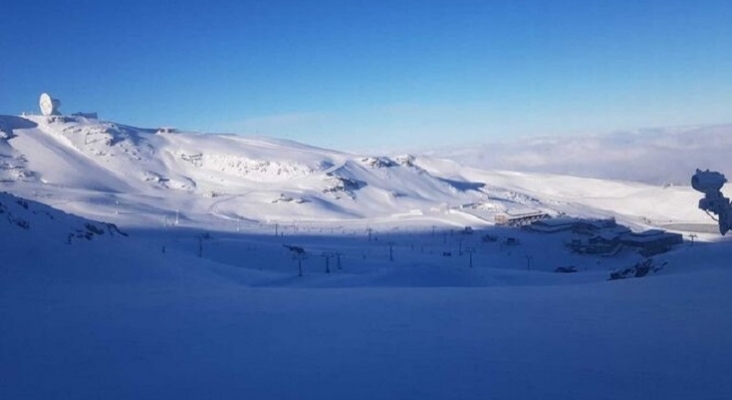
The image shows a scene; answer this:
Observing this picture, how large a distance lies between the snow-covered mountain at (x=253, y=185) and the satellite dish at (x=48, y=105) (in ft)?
9.28

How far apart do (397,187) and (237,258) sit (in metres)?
56.2

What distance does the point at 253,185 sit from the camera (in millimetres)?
86062

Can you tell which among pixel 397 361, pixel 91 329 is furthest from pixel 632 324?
pixel 91 329

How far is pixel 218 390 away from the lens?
658 centimetres

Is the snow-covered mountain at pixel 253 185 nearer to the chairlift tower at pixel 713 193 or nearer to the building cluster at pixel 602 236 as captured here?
the building cluster at pixel 602 236

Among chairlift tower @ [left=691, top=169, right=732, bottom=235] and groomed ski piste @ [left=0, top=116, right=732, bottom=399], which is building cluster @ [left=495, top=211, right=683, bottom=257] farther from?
chairlift tower @ [left=691, top=169, right=732, bottom=235]

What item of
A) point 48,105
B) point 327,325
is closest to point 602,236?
point 327,325

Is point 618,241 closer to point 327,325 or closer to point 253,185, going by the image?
point 327,325

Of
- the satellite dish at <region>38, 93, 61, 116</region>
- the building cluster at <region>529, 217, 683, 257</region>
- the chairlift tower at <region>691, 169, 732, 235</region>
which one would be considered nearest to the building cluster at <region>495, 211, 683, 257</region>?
the building cluster at <region>529, 217, 683, 257</region>

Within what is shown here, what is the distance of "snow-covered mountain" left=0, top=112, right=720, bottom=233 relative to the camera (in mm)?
66750

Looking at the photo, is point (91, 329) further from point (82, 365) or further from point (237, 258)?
point (237, 258)

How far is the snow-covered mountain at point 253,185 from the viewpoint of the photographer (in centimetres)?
6675

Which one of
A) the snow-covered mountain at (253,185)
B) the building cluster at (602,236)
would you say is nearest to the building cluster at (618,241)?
the building cluster at (602,236)

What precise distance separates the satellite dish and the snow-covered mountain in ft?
9.28
